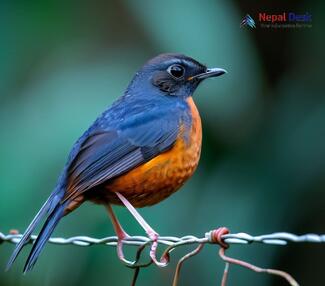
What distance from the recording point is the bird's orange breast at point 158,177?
173 inches

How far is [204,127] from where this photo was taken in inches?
211

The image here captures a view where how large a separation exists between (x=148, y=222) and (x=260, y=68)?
1582mm

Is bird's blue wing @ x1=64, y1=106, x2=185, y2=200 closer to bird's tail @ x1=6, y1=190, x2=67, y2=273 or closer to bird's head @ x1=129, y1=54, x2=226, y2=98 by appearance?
bird's tail @ x1=6, y1=190, x2=67, y2=273

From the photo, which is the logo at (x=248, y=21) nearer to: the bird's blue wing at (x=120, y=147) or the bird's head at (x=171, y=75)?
the bird's head at (x=171, y=75)

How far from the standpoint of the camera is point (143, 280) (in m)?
4.97

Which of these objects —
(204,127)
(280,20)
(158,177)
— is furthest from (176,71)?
(280,20)

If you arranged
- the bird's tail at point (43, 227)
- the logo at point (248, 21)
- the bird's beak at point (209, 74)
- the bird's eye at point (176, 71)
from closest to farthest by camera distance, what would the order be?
the bird's tail at point (43, 227)
the bird's beak at point (209, 74)
the bird's eye at point (176, 71)
the logo at point (248, 21)

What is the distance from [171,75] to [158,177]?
1031mm

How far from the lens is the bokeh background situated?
4.75m

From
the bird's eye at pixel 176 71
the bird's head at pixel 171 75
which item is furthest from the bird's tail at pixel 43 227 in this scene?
the bird's eye at pixel 176 71

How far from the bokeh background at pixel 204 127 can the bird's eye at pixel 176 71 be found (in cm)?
14

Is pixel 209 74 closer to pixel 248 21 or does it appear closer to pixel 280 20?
pixel 248 21

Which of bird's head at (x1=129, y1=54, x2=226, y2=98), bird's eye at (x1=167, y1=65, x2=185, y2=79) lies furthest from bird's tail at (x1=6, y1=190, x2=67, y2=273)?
bird's eye at (x1=167, y1=65, x2=185, y2=79)

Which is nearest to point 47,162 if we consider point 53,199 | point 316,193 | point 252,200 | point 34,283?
point 53,199
